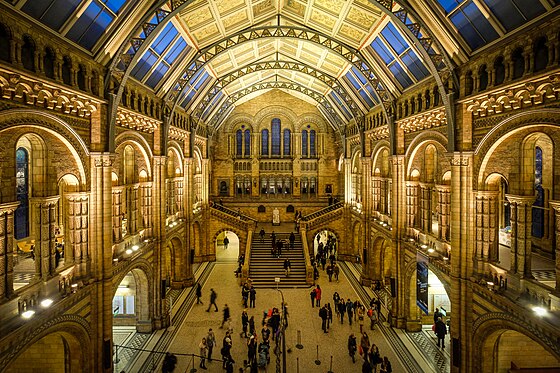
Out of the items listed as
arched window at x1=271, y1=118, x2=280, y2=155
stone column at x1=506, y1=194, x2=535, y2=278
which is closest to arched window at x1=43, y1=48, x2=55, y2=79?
stone column at x1=506, y1=194, x2=535, y2=278

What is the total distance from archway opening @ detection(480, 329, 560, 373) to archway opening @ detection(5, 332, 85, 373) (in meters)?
13.8

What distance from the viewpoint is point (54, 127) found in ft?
34.4

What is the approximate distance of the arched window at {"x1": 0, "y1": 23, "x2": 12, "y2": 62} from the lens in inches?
328

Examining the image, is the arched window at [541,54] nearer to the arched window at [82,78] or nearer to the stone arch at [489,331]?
the stone arch at [489,331]

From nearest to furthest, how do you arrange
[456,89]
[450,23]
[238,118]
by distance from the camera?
1. [450,23]
2. [456,89]
3. [238,118]

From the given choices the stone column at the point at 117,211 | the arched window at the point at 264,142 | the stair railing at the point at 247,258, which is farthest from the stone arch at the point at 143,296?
the arched window at the point at 264,142

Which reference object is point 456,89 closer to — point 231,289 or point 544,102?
point 544,102

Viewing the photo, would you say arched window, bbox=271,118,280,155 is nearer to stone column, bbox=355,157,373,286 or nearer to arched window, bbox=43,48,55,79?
stone column, bbox=355,157,373,286

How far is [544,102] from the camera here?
9445mm

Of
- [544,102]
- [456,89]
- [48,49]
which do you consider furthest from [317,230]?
[48,49]

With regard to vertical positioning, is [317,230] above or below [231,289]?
above

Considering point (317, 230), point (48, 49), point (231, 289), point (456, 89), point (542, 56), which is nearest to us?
point (542, 56)

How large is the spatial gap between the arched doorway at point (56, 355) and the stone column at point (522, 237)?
14.5 metres

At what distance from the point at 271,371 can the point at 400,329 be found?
302 inches
